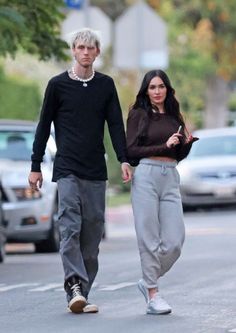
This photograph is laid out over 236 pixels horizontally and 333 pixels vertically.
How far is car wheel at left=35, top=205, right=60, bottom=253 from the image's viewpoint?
60.8ft

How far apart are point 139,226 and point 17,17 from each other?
237 inches

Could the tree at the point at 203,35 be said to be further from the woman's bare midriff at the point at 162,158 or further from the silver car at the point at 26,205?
the woman's bare midriff at the point at 162,158

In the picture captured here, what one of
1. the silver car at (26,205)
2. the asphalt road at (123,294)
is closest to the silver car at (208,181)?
the asphalt road at (123,294)

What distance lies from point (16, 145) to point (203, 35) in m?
26.0

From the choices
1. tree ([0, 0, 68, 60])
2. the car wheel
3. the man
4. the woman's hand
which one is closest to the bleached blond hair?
the man

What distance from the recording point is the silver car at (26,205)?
18.1 m

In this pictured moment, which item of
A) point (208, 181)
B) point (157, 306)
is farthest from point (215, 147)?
point (157, 306)

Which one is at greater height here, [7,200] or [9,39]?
[9,39]

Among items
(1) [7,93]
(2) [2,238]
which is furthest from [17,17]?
(1) [7,93]

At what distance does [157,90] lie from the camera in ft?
34.3

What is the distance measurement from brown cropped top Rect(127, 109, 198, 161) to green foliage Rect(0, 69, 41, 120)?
747 inches

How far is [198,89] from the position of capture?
151ft

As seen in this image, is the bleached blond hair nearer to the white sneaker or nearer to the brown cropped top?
the brown cropped top

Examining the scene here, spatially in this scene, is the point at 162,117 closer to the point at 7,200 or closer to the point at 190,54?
the point at 7,200
